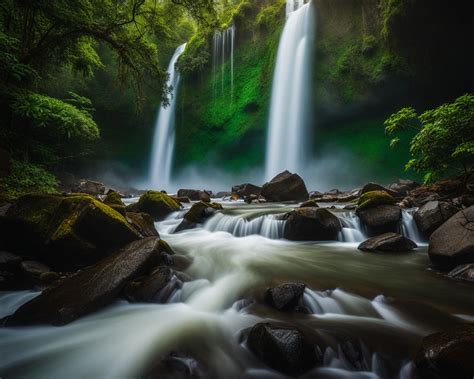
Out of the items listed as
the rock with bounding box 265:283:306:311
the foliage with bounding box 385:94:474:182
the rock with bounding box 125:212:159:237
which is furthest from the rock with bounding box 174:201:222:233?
the foliage with bounding box 385:94:474:182

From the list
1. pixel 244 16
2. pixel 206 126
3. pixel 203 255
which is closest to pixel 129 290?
pixel 203 255

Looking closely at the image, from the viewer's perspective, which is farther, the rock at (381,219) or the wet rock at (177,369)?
the rock at (381,219)

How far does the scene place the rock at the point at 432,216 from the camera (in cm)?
537

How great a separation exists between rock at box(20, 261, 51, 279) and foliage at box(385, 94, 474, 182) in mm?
7368

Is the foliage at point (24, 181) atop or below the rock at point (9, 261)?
atop

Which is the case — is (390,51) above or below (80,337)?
above

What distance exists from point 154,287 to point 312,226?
4026 mm

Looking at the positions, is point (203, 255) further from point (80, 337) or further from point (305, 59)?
point (305, 59)

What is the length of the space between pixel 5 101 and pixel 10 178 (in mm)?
2090

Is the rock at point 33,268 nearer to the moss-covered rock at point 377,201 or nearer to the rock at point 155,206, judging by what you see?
the rock at point 155,206

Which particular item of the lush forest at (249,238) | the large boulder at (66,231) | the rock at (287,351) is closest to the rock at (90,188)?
the lush forest at (249,238)

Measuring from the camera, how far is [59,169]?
20578 mm

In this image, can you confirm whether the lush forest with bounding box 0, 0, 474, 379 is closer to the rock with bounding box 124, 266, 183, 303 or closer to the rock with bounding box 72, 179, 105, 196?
the rock with bounding box 124, 266, 183, 303

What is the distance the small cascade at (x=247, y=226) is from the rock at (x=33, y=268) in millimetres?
4088
